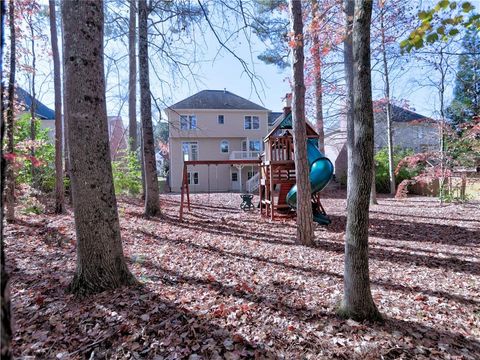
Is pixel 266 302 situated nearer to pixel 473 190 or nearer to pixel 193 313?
pixel 193 313

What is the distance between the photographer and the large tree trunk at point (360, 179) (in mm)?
2564

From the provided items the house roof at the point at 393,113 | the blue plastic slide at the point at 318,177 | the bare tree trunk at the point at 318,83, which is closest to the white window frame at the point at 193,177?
the bare tree trunk at the point at 318,83

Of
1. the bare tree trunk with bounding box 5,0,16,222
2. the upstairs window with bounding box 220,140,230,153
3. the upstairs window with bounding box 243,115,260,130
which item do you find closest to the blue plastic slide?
the bare tree trunk with bounding box 5,0,16,222

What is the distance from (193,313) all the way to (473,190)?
14.0 meters

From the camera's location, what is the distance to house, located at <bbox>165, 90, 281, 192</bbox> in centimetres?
2212

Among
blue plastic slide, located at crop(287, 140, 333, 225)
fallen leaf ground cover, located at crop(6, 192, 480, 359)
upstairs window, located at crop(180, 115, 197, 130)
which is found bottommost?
fallen leaf ground cover, located at crop(6, 192, 480, 359)

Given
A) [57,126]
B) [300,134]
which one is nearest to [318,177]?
[300,134]

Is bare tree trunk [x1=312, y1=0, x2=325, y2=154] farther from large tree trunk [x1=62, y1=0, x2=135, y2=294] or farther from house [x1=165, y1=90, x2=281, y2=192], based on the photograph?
house [x1=165, y1=90, x2=281, y2=192]

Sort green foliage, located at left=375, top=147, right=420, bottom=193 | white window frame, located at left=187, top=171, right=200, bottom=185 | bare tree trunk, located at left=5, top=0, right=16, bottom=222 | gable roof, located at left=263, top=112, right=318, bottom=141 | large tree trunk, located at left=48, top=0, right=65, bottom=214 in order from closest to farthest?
bare tree trunk, located at left=5, top=0, right=16, bottom=222, large tree trunk, located at left=48, top=0, right=65, bottom=214, gable roof, located at left=263, top=112, right=318, bottom=141, green foliage, located at left=375, top=147, right=420, bottom=193, white window frame, located at left=187, top=171, right=200, bottom=185

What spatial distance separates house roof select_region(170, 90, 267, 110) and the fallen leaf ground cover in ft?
57.7

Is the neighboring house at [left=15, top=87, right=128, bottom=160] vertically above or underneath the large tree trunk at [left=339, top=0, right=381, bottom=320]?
above

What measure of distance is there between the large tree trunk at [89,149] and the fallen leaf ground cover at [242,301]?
1.05 feet

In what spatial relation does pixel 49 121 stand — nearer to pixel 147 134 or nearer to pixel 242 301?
pixel 147 134

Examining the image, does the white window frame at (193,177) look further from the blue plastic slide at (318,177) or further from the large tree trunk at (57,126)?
the blue plastic slide at (318,177)
